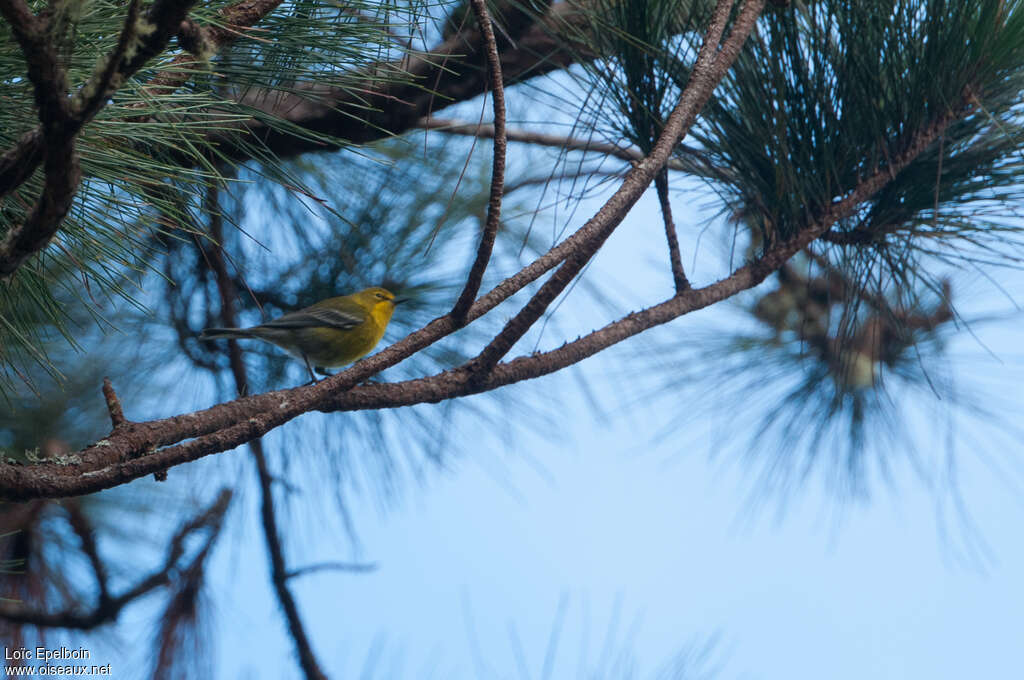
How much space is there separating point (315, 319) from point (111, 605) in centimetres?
48

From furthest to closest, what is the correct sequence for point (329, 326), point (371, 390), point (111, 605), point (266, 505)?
point (329, 326) < point (266, 505) < point (111, 605) < point (371, 390)

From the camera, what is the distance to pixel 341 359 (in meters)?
1.52

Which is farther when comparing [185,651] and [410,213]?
[410,213]

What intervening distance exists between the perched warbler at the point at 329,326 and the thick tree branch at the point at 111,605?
0.85ft

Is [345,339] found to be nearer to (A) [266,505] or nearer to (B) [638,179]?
(A) [266,505]

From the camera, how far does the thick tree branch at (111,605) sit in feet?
3.41

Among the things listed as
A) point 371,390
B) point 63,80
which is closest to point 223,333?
point 371,390

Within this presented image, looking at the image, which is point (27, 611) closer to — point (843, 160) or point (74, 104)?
point (74, 104)

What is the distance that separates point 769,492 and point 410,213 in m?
0.69

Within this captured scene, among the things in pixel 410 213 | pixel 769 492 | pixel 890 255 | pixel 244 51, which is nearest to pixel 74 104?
pixel 244 51

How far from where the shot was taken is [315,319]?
1.36m

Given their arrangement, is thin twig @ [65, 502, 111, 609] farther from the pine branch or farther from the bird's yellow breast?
the pine branch

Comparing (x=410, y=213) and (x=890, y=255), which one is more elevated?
(x=410, y=213)

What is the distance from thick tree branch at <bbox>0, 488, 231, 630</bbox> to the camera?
1040 mm
